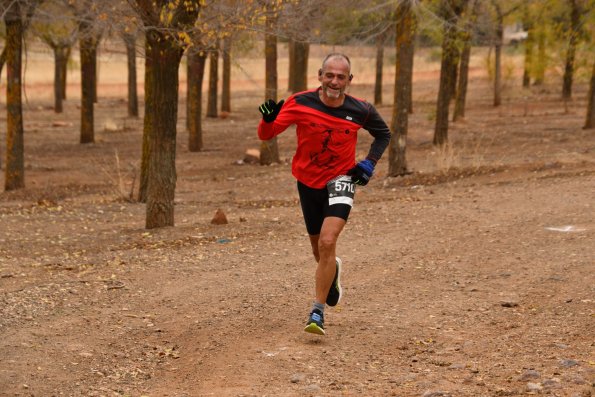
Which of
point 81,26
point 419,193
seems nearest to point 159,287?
point 419,193

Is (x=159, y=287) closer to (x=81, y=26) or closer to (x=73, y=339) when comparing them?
(x=73, y=339)

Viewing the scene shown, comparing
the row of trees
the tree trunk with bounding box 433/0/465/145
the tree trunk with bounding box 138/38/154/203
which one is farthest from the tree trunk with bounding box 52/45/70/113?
the tree trunk with bounding box 138/38/154/203

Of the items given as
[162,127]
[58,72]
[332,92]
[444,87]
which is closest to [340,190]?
[332,92]

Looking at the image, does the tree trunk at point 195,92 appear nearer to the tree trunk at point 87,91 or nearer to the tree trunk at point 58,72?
the tree trunk at point 87,91

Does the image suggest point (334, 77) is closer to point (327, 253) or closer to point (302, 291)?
point (327, 253)

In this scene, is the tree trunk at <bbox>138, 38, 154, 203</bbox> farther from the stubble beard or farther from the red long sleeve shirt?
the stubble beard

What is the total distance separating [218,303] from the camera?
8.24 metres

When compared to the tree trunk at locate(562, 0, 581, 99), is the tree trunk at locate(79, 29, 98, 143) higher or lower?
lower

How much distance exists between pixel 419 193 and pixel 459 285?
21.6ft

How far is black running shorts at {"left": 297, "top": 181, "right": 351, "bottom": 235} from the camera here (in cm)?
695

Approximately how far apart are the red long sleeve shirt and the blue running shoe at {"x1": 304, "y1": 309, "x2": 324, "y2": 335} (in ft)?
3.02

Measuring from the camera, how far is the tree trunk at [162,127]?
1199cm

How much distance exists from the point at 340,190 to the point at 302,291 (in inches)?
79.4

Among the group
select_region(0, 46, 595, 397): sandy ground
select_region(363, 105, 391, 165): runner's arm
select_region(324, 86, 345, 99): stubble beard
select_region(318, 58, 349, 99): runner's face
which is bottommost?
select_region(0, 46, 595, 397): sandy ground
